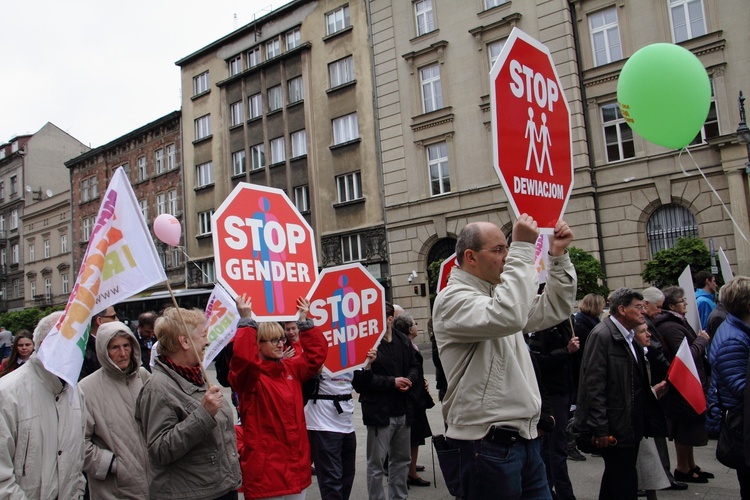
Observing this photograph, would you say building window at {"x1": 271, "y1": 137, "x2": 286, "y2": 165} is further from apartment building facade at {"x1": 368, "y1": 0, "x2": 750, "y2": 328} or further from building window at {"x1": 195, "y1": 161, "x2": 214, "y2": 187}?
apartment building facade at {"x1": 368, "y1": 0, "x2": 750, "y2": 328}

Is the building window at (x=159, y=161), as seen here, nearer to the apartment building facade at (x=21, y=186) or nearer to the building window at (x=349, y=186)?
the building window at (x=349, y=186)

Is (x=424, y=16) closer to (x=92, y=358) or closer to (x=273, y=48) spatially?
(x=273, y=48)

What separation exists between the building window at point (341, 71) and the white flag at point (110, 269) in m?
24.3

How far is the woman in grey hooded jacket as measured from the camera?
3895 millimetres

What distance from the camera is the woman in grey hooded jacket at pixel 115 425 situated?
3895 mm

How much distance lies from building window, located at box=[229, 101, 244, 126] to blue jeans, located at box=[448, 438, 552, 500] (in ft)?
102

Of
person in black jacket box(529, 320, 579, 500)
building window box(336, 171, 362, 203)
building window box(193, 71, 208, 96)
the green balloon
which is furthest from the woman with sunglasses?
building window box(193, 71, 208, 96)

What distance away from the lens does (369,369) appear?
5926 millimetres

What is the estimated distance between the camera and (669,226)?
1945 centimetres

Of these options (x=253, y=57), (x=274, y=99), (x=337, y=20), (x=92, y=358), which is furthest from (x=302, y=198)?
(x=92, y=358)

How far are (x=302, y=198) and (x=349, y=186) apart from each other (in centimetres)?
299

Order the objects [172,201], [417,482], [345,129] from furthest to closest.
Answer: [172,201]
[345,129]
[417,482]

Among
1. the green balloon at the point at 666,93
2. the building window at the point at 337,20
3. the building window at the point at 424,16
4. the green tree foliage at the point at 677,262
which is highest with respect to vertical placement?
the building window at the point at 337,20

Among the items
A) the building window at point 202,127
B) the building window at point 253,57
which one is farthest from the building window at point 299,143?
the building window at point 202,127
